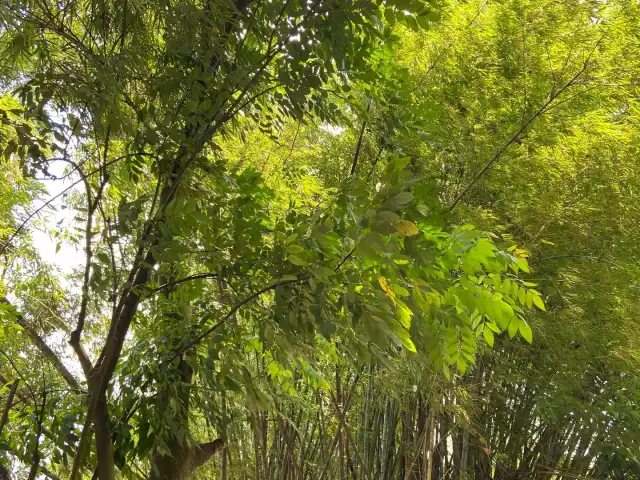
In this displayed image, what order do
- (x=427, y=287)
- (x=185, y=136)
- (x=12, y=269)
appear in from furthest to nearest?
(x=12, y=269)
(x=185, y=136)
(x=427, y=287)

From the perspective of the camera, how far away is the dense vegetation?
4.61 feet

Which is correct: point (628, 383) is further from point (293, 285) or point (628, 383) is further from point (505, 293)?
point (293, 285)

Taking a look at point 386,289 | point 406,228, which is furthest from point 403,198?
point 386,289

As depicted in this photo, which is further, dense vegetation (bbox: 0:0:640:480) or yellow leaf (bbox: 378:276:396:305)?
dense vegetation (bbox: 0:0:640:480)

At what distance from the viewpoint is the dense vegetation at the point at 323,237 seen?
1405mm

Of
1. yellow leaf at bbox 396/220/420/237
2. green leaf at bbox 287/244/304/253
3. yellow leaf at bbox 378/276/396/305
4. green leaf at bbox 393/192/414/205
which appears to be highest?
green leaf at bbox 393/192/414/205

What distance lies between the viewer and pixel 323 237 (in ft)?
4.58

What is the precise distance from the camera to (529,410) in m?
4.19

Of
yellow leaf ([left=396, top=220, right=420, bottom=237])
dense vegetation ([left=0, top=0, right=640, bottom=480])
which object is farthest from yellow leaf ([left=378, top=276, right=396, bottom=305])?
yellow leaf ([left=396, top=220, right=420, bottom=237])

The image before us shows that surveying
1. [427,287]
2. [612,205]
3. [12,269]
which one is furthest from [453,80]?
[12,269]

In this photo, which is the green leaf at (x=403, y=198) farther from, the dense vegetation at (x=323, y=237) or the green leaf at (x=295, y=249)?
the green leaf at (x=295, y=249)

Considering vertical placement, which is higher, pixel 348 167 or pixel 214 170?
pixel 348 167

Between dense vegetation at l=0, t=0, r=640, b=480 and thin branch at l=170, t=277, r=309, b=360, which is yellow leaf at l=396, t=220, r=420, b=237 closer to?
dense vegetation at l=0, t=0, r=640, b=480

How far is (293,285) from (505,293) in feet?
1.54
